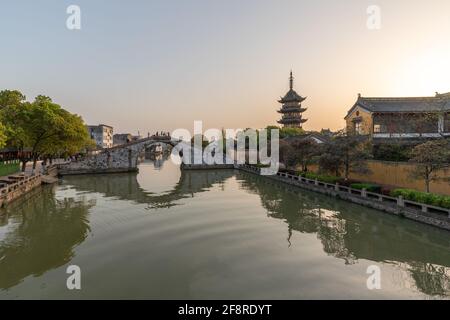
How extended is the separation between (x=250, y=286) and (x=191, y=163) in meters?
43.2

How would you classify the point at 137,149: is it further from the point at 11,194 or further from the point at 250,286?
the point at 250,286

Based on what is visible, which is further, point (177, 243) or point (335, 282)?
point (177, 243)

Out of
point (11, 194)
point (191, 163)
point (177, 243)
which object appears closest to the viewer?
point (177, 243)

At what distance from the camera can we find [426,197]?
611 inches

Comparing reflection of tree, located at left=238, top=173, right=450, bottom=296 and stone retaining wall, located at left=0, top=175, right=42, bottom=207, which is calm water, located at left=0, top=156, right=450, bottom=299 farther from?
stone retaining wall, located at left=0, top=175, right=42, bottom=207

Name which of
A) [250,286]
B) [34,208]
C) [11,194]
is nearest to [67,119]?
[11,194]

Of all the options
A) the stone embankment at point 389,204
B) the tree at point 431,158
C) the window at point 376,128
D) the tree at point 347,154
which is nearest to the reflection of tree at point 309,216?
the stone embankment at point 389,204

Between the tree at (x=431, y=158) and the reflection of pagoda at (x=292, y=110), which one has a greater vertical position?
the reflection of pagoda at (x=292, y=110)

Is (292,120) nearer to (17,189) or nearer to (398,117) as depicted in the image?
(398,117)

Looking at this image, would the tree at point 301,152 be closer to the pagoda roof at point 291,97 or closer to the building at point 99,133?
the pagoda roof at point 291,97

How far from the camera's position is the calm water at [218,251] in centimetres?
874

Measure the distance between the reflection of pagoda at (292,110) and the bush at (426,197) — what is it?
52.3 metres

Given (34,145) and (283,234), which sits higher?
(34,145)

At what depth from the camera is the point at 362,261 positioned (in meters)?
10.9
